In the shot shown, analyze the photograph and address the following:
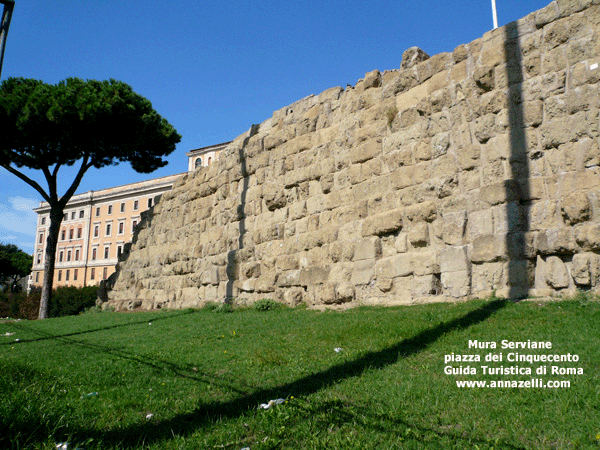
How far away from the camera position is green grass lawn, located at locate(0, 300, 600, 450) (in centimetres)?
287

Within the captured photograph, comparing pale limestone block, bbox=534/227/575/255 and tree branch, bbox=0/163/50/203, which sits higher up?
tree branch, bbox=0/163/50/203

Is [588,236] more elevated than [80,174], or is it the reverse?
[80,174]

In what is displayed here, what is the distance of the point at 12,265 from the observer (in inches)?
2359

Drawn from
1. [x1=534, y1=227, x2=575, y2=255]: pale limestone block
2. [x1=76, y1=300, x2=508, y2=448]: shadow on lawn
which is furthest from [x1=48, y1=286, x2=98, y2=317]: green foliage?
[x1=534, y1=227, x2=575, y2=255]: pale limestone block

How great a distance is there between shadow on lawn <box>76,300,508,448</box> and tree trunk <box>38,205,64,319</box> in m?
16.9

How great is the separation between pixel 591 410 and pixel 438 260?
13.5 feet

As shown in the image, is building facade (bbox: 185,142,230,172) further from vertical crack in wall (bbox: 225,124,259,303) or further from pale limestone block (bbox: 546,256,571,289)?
pale limestone block (bbox: 546,256,571,289)

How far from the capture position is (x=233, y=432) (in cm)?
308

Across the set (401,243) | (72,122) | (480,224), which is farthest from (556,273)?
(72,122)

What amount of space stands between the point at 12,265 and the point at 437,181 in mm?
65019

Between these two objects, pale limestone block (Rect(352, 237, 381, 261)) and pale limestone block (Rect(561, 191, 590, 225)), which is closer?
pale limestone block (Rect(561, 191, 590, 225))

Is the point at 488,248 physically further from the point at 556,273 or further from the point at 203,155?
the point at 203,155

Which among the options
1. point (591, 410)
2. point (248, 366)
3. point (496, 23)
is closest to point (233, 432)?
point (248, 366)

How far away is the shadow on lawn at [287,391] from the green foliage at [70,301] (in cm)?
2006
